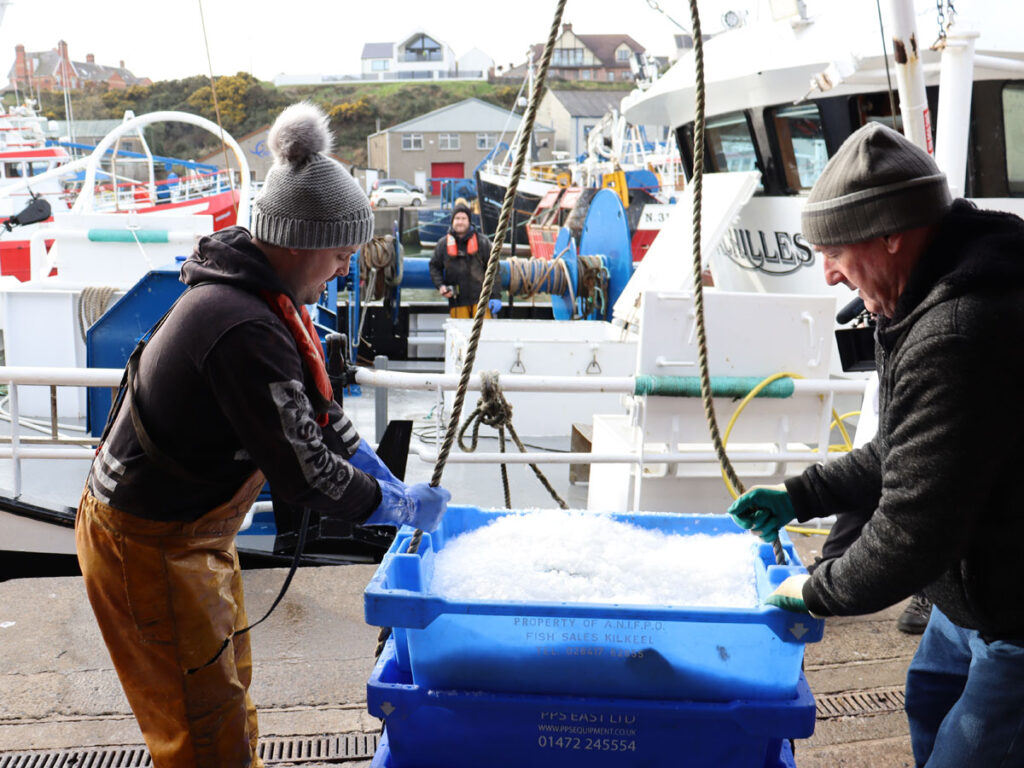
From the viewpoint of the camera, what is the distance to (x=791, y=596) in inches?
63.6

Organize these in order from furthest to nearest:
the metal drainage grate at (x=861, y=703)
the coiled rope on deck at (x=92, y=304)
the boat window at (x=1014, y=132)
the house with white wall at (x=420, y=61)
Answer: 1. the house with white wall at (x=420, y=61)
2. the coiled rope on deck at (x=92, y=304)
3. the boat window at (x=1014, y=132)
4. the metal drainage grate at (x=861, y=703)

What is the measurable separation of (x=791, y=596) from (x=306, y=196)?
4.16 feet

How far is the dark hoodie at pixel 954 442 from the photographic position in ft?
4.66

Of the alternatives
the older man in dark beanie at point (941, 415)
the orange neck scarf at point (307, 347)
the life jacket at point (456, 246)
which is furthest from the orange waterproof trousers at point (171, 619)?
the life jacket at point (456, 246)

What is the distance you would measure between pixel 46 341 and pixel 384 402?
10.6 feet

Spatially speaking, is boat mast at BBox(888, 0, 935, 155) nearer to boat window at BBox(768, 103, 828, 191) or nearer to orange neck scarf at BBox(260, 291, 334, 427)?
orange neck scarf at BBox(260, 291, 334, 427)

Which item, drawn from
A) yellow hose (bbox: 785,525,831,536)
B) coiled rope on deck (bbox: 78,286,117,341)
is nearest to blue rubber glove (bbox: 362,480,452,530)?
yellow hose (bbox: 785,525,831,536)

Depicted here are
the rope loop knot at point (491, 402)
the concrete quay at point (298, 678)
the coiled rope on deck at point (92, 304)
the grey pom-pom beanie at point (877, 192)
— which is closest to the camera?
the grey pom-pom beanie at point (877, 192)

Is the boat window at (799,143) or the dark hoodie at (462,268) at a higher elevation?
the boat window at (799,143)

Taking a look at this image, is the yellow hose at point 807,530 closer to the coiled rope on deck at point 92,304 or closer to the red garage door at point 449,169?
the coiled rope on deck at point 92,304

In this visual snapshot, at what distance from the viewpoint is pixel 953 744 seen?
5.49 feet

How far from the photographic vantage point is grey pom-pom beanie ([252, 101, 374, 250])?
1.94 metres

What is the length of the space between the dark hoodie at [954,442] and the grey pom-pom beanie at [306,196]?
3.69 feet

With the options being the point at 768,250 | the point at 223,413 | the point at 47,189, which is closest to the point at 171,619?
the point at 223,413
